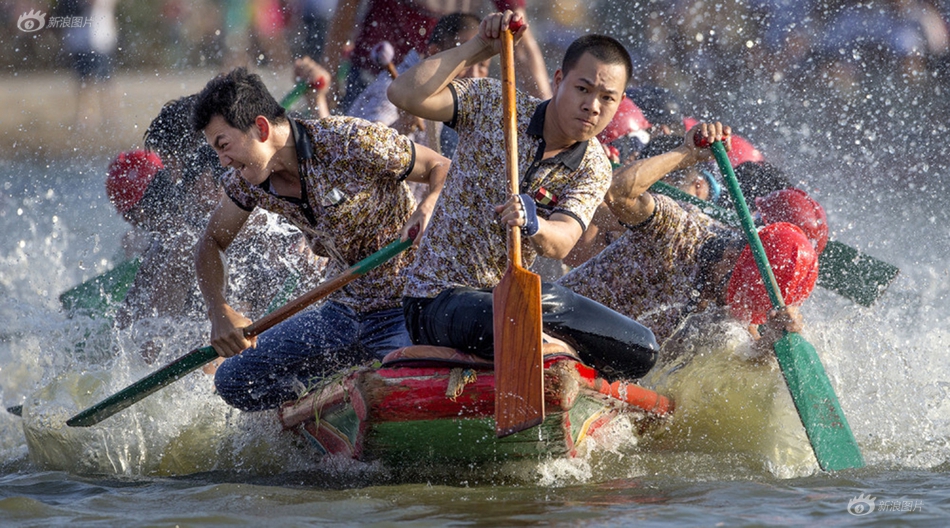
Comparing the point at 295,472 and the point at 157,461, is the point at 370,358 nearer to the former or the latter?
the point at 295,472

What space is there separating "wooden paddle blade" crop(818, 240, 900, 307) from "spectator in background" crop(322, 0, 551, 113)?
74.7 inches

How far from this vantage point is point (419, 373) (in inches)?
126

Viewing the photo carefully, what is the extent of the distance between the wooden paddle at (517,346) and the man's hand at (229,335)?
979 mm

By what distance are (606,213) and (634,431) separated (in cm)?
96

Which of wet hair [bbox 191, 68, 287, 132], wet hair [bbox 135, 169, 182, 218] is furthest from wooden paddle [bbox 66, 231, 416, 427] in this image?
wet hair [bbox 135, 169, 182, 218]

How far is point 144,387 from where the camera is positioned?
3.86 metres

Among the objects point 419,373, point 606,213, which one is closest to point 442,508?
point 419,373

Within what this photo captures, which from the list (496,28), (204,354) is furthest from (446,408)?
(496,28)

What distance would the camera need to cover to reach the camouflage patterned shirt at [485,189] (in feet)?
11.0

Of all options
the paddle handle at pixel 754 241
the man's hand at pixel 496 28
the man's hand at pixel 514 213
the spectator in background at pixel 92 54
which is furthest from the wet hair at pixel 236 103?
the spectator in background at pixel 92 54

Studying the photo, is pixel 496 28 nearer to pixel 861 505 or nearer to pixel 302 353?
pixel 302 353

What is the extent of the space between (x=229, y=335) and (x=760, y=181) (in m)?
2.99

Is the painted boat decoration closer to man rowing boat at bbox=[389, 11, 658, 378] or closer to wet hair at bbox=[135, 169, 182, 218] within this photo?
man rowing boat at bbox=[389, 11, 658, 378]

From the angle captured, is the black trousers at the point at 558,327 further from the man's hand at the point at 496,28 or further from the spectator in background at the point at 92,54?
the spectator in background at the point at 92,54
